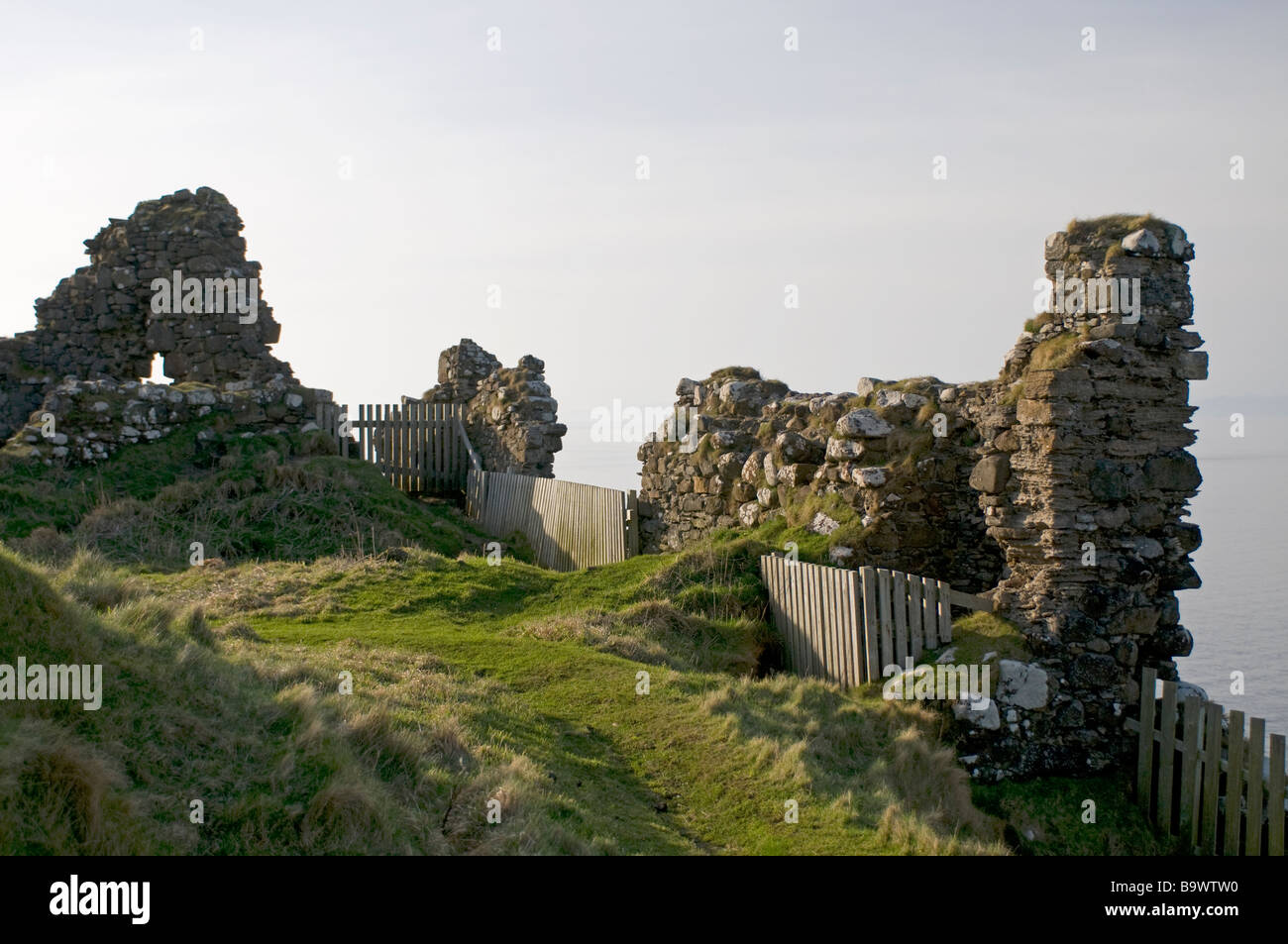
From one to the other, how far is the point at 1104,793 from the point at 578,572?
7095 mm

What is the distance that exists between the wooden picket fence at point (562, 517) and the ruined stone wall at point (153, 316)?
17.9 ft

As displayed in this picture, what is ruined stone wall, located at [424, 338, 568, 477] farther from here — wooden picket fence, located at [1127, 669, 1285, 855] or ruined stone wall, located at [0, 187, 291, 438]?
wooden picket fence, located at [1127, 669, 1285, 855]

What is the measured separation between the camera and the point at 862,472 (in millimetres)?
11984

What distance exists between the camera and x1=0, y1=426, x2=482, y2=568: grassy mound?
51.5 ft

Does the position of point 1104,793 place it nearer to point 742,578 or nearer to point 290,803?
point 742,578

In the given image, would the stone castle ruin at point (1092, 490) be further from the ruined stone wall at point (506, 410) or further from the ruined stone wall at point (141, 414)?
the ruined stone wall at point (141, 414)

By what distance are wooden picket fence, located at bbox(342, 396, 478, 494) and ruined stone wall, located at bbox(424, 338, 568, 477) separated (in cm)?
43

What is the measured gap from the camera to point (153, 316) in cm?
2192

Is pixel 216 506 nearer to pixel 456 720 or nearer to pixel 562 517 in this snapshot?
pixel 562 517

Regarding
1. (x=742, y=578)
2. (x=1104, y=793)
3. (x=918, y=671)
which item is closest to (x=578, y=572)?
(x=742, y=578)

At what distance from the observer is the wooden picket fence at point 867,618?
10.0 metres

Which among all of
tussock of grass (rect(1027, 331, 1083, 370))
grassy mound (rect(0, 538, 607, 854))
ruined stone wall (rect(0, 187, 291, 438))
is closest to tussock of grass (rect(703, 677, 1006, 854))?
grassy mound (rect(0, 538, 607, 854))

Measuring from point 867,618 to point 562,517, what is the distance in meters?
8.06
